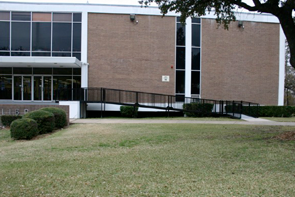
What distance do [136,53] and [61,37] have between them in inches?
224

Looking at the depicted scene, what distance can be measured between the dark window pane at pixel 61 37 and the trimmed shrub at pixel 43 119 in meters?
9.52

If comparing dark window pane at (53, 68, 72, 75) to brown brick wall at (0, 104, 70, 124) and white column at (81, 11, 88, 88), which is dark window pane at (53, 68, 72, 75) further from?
brown brick wall at (0, 104, 70, 124)

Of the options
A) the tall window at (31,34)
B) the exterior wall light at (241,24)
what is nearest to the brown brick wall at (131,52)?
the tall window at (31,34)

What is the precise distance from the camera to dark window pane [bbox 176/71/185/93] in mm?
20297

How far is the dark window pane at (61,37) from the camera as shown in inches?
761

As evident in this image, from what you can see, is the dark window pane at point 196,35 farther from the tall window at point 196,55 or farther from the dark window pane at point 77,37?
the dark window pane at point 77,37

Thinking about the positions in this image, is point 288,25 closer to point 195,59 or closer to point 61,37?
point 195,59

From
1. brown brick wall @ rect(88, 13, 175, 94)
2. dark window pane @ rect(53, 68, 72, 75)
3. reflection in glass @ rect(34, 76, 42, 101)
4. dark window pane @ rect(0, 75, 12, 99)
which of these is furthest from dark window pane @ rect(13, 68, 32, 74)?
brown brick wall @ rect(88, 13, 175, 94)

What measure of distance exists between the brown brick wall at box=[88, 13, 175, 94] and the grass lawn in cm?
1141

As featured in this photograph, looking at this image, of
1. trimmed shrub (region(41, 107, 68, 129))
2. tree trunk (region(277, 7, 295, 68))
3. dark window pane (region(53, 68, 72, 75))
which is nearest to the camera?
tree trunk (region(277, 7, 295, 68))

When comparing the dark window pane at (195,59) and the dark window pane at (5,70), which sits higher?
the dark window pane at (195,59)

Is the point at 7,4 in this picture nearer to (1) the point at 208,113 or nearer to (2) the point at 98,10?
(2) the point at 98,10

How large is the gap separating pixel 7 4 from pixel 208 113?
16.6 m

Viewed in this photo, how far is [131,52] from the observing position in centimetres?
1984
